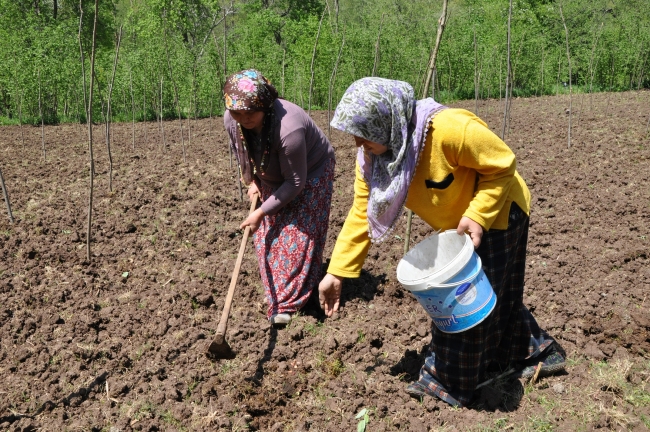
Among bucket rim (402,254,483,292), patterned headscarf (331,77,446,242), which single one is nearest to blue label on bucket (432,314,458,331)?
bucket rim (402,254,483,292)

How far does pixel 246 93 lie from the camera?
259cm

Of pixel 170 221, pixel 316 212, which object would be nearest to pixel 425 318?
pixel 316 212

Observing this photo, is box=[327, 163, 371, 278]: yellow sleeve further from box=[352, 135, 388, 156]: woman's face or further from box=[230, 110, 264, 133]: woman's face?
box=[230, 110, 264, 133]: woman's face

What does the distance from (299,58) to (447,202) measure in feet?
49.9

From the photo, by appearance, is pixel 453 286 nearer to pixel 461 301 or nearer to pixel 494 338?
pixel 461 301

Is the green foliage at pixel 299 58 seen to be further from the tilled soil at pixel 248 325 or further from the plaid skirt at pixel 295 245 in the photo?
the plaid skirt at pixel 295 245

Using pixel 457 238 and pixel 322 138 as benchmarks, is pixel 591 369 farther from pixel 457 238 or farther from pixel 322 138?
pixel 322 138

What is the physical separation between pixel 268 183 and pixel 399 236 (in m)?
1.58

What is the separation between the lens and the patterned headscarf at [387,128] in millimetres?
1773

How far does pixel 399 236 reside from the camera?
4.40 metres

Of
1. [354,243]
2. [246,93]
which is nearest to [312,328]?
[354,243]

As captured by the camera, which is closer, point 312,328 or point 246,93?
point 246,93

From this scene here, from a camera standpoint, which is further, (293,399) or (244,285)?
(244,285)

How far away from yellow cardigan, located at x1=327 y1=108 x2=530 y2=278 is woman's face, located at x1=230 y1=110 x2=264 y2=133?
0.77 m
